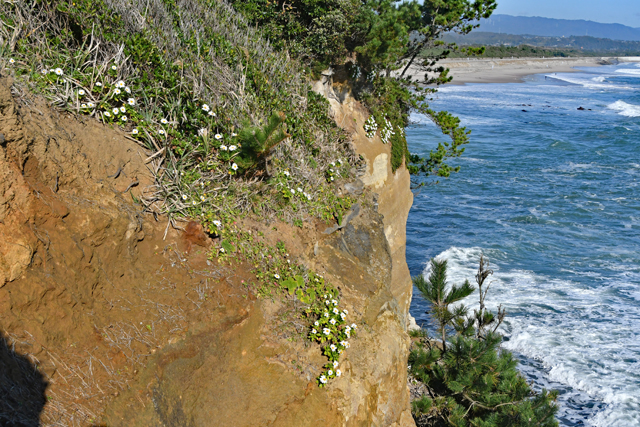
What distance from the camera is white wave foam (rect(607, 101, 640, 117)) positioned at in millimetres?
49969

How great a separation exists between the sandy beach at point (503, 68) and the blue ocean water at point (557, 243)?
43185 mm

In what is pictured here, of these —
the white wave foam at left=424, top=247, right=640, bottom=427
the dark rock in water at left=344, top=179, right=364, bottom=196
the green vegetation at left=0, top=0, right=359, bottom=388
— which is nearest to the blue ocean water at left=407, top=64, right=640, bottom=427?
the white wave foam at left=424, top=247, right=640, bottom=427

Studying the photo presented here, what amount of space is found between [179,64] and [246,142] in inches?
66.0

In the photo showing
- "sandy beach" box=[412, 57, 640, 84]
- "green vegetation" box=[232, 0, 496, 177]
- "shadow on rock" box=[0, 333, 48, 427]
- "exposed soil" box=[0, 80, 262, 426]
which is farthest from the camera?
"sandy beach" box=[412, 57, 640, 84]

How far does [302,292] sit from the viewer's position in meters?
6.02

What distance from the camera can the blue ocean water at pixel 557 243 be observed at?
1207cm

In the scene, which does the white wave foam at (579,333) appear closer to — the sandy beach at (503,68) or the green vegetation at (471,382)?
the green vegetation at (471,382)

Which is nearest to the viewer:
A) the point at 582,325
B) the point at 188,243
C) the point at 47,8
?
the point at 188,243

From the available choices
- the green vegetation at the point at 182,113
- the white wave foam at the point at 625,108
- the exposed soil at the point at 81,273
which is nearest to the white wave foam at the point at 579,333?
the green vegetation at the point at 182,113

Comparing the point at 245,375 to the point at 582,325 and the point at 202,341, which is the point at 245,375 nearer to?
the point at 202,341

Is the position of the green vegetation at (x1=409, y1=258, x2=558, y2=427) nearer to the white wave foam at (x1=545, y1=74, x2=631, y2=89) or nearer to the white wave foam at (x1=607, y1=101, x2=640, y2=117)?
the white wave foam at (x1=607, y1=101, x2=640, y2=117)

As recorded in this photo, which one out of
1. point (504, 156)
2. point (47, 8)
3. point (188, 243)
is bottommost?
point (504, 156)

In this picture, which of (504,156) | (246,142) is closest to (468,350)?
(246,142)

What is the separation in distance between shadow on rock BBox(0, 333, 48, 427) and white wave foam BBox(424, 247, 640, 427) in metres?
11.3
